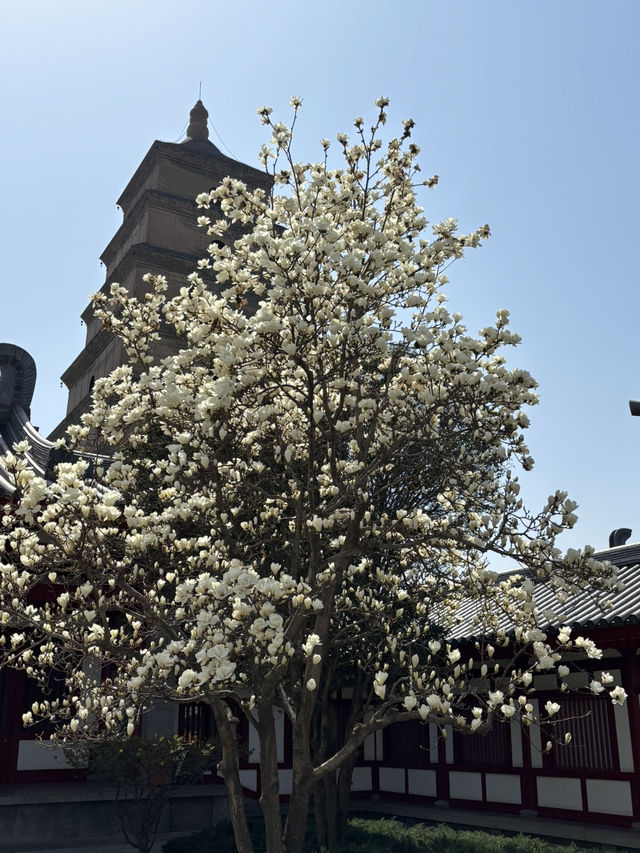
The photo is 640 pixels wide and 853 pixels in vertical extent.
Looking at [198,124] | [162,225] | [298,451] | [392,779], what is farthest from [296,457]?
[198,124]

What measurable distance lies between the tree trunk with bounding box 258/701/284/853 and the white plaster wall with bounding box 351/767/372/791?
41.5ft

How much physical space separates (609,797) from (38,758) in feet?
34.4

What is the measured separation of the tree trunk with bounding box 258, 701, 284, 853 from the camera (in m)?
8.28

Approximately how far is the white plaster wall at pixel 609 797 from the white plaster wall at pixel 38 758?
9.73 metres

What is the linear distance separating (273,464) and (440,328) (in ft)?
12.0

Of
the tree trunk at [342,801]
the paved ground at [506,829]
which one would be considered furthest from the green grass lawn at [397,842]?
the paved ground at [506,829]

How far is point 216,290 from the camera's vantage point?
29062 mm

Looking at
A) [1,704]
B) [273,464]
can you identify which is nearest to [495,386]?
[273,464]

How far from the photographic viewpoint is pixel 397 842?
1258cm

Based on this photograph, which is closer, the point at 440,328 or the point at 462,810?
the point at 440,328

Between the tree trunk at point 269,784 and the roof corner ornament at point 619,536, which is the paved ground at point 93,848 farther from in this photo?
the roof corner ornament at point 619,536

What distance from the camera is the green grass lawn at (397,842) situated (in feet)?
37.2

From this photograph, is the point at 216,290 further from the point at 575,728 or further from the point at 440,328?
the point at 440,328

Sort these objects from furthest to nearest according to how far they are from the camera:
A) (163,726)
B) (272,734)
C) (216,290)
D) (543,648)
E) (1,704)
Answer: (216,290), (163,726), (1,704), (272,734), (543,648)
